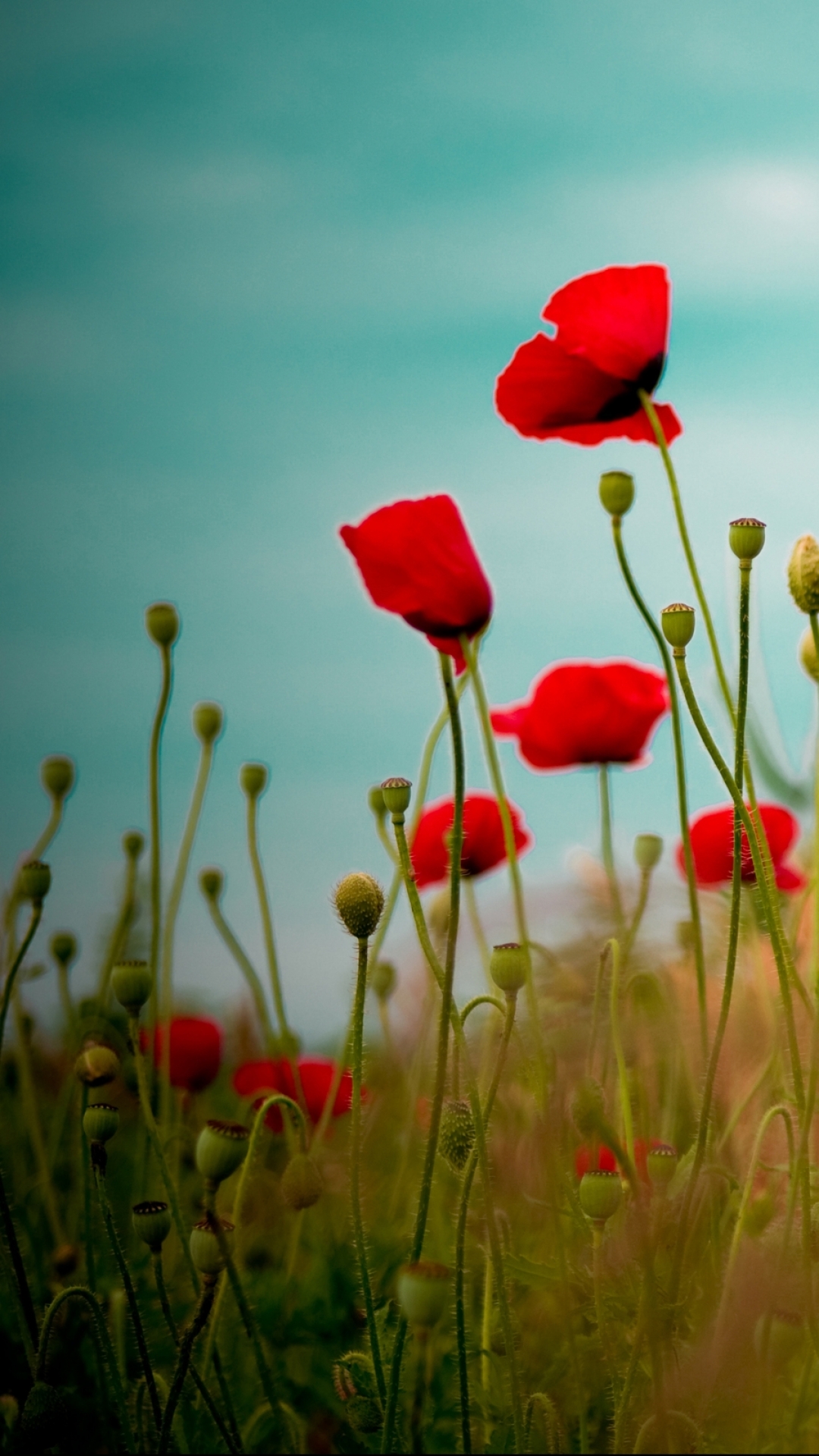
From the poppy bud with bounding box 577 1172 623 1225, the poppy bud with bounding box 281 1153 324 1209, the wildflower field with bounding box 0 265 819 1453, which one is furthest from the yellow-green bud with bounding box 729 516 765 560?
the poppy bud with bounding box 281 1153 324 1209

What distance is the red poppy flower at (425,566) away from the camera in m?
0.71

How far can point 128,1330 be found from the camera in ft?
3.67

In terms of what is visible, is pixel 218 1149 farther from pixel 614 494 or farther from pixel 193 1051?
pixel 193 1051

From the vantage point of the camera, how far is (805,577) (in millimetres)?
770

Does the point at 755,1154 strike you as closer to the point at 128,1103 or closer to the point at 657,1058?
the point at 657,1058

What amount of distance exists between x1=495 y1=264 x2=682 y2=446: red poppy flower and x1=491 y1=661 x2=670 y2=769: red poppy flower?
0.97 ft

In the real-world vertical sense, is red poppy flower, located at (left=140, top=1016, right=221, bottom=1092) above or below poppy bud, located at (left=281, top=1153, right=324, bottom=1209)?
above

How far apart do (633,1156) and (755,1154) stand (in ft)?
0.42

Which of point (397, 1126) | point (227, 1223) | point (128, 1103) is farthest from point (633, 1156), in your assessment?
point (128, 1103)

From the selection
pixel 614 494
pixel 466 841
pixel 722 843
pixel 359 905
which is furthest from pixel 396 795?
pixel 722 843

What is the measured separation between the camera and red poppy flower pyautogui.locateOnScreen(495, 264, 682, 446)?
0.81 metres

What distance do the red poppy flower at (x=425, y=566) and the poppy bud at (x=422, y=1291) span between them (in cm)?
31

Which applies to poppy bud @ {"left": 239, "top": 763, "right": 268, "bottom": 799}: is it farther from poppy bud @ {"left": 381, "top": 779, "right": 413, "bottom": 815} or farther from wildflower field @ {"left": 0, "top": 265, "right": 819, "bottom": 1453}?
poppy bud @ {"left": 381, "top": 779, "right": 413, "bottom": 815}

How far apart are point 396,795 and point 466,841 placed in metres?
0.34
